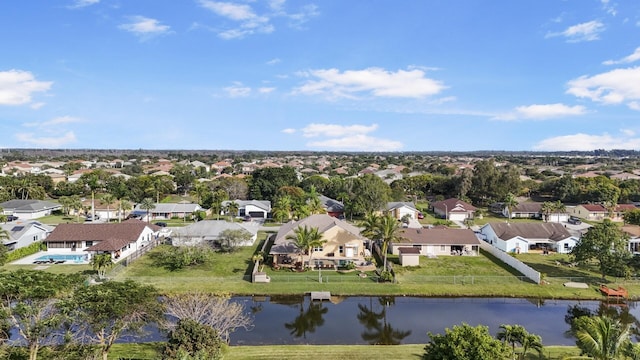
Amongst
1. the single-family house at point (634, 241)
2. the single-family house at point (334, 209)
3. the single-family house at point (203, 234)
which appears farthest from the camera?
the single-family house at point (334, 209)

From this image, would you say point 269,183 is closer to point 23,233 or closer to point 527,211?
point 23,233

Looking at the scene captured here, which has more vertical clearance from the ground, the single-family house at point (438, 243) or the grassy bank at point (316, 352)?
the single-family house at point (438, 243)

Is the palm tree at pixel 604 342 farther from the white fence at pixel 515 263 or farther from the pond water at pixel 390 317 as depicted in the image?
the white fence at pixel 515 263

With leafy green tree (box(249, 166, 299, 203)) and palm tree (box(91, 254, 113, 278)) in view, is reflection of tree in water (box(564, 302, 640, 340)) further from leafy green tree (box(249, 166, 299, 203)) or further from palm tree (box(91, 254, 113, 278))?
leafy green tree (box(249, 166, 299, 203))

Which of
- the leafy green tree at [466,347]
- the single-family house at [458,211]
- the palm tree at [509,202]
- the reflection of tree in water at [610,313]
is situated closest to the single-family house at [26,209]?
the single-family house at [458,211]

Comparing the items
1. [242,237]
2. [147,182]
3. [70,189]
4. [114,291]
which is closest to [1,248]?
[242,237]

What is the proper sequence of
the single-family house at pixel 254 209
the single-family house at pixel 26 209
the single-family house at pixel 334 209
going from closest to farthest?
the single-family house at pixel 26 209 → the single-family house at pixel 254 209 → the single-family house at pixel 334 209

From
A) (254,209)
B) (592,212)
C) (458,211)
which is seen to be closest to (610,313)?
(458,211)

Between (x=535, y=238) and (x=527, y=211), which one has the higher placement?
(x=527, y=211)

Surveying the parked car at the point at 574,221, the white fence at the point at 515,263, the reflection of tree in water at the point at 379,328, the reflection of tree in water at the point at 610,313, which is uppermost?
the parked car at the point at 574,221
